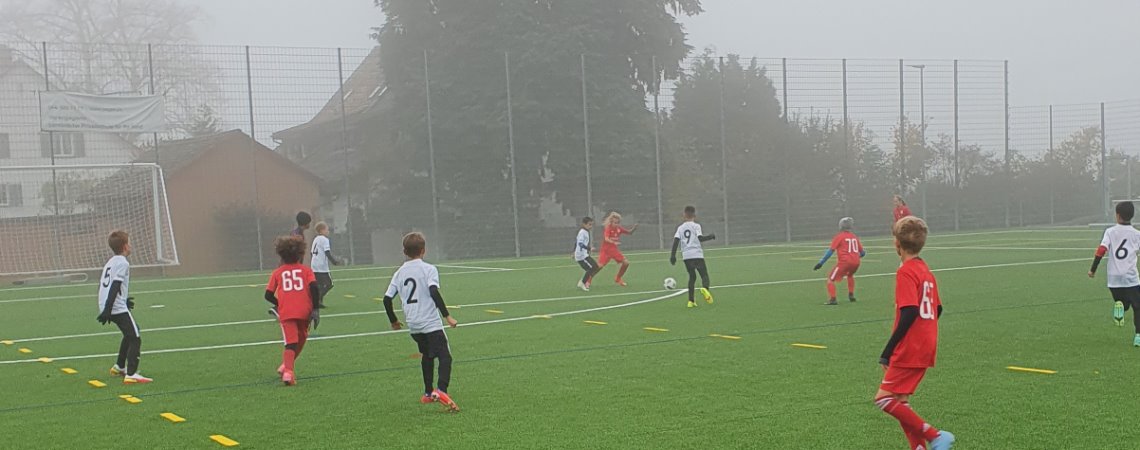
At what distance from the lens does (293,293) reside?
426 inches

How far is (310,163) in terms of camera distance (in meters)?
36.7

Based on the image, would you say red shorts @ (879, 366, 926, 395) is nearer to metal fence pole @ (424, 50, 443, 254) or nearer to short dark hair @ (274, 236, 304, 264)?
short dark hair @ (274, 236, 304, 264)

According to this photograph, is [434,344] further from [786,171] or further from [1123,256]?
[786,171]

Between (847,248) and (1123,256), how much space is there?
19.4 feet

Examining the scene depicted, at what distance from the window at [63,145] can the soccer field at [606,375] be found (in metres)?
13.2

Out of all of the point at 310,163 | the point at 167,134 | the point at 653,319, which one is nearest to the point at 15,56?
the point at 167,134

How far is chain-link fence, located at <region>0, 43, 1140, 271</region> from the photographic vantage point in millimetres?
34875

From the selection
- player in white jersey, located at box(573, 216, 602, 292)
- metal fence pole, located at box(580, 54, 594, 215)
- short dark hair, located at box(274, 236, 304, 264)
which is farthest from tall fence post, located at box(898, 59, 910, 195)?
short dark hair, located at box(274, 236, 304, 264)

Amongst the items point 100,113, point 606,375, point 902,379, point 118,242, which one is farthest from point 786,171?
point 902,379

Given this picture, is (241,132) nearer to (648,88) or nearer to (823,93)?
(648,88)

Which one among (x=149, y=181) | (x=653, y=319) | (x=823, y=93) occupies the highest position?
(x=823, y=93)

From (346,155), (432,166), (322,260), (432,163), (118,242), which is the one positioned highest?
(346,155)

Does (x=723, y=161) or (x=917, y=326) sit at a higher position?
(x=723, y=161)

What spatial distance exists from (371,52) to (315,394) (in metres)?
30.1
